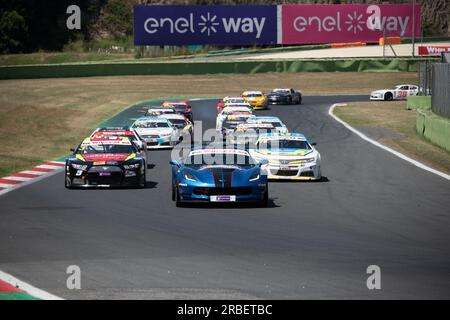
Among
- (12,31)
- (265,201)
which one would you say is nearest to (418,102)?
(265,201)

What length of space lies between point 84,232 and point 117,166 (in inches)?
267

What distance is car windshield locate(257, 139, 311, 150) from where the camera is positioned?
26859 millimetres

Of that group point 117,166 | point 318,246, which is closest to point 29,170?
point 117,166

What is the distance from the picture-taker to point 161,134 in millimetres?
36156

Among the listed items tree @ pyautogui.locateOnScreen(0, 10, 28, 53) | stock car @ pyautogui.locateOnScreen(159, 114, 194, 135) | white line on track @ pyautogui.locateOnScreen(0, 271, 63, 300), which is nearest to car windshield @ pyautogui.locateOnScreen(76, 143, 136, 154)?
white line on track @ pyautogui.locateOnScreen(0, 271, 63, 300)

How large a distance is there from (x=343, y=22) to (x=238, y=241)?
79.7 metres

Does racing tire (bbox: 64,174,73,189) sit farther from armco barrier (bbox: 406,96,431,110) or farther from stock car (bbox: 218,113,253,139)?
armco barrier (bbox: 406,96,431,110)

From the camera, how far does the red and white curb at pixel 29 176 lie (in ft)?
83.8

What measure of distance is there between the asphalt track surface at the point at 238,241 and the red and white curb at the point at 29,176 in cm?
62

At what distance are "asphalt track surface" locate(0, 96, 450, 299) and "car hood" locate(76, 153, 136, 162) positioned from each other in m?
0.98

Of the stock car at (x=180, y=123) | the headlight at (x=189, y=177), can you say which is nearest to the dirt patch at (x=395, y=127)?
the stock car at (x=180, y=123)

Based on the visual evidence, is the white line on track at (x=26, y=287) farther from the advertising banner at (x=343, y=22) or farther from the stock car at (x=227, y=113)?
the advertising banner at (x=343, y=22)

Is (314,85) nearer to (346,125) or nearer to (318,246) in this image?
(346,125)
